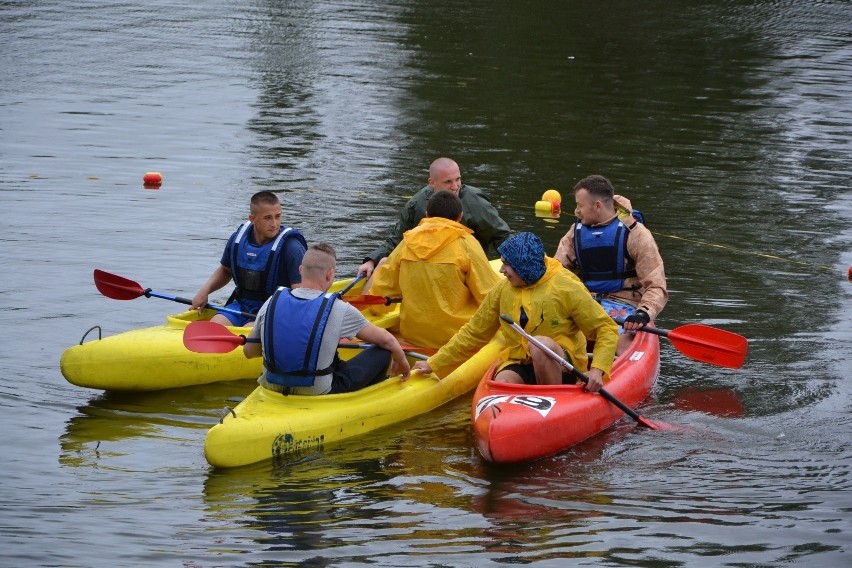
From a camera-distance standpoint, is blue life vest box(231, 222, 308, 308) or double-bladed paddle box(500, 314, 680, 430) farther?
blue life vest box(231, 222, 308, 308)

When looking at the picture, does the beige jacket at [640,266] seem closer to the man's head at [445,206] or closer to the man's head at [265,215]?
the man's head at [445,206]

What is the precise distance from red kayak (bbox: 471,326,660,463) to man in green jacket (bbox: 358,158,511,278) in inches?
68.7

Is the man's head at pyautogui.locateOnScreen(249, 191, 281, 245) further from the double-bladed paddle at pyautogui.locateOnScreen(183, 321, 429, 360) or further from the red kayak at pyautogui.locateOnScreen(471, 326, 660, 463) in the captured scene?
the red kayak at pyautogui.locateOnScreen(471, 326, 660, 463)

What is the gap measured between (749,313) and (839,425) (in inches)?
93.0

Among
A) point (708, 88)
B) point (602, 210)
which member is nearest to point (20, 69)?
point (708, 88)

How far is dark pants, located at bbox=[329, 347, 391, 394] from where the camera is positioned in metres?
7.11

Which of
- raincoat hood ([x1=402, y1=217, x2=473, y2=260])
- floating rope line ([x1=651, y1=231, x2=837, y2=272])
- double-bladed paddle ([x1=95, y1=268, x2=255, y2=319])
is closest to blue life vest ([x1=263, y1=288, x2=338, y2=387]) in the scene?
raincoat hood ([x1=402, y1=217, x2=473, y2=260])

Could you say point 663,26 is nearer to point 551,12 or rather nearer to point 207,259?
point 551,12

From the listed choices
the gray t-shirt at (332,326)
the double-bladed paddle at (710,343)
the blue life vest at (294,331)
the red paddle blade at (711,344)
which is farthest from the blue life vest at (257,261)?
the red paddle blade at (711,344)

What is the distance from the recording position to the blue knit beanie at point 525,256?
6859 millimetres

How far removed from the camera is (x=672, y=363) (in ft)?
28.8

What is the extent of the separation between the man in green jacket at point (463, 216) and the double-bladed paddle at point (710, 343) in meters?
1.46

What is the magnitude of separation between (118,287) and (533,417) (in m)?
3.07

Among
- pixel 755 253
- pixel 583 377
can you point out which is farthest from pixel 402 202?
pixel 583 377
